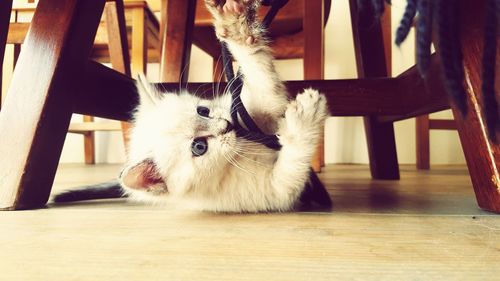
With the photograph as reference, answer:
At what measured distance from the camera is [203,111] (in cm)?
75

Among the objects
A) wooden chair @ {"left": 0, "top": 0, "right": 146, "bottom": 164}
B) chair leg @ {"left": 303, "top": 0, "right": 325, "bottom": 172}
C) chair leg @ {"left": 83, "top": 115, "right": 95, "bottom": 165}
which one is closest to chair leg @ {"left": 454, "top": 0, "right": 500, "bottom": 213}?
chair leg @ {"left": 303, "top": 0, "right": 325, "bottom": 172}

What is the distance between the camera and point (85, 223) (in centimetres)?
61

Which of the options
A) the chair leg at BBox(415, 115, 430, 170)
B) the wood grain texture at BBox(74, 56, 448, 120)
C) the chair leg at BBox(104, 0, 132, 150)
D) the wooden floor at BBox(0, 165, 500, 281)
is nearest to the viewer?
the wooden floor at BBox(0, 165, 500, 281)

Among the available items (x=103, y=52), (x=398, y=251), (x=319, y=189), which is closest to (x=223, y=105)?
(x=319, y=189)

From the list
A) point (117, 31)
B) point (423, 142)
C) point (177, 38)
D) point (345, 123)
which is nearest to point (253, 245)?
point (177, 38)

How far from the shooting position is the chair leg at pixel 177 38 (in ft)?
4.17

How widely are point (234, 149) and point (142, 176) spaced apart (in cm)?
16

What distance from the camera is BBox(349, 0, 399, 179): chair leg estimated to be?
129cm

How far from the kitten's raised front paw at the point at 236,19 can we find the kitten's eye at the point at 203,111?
0.13 metres

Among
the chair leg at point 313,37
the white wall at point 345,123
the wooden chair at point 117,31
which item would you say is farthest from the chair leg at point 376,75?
the white wall at point 345,123

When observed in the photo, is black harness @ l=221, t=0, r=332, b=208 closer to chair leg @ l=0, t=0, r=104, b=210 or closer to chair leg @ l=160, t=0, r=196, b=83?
chair leg @ l=0, t=0, r=104, b=210

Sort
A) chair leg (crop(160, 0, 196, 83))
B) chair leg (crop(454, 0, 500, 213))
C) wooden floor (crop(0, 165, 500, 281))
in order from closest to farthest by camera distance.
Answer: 1. wooden floor (crop(0, 165, 500, 281))
2. chair leg (crop(454, 0, 500, 213))
3. chair leg (crop(160, 0, 196, 83))

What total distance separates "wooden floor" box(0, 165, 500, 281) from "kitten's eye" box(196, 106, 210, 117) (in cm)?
17

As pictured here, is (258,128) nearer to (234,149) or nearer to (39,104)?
(234,149)
